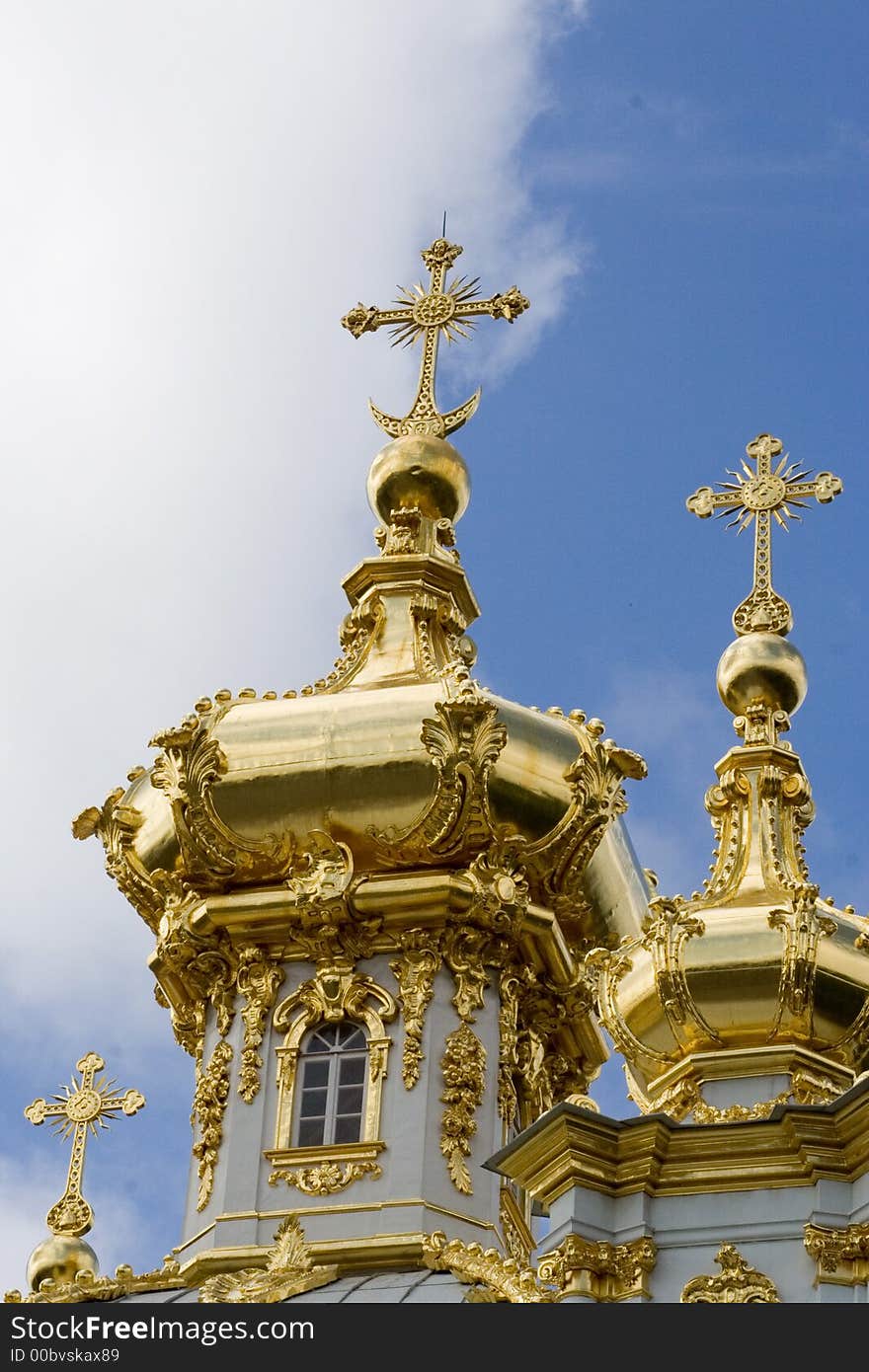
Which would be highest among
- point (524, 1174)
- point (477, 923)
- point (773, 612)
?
point (773, 612)

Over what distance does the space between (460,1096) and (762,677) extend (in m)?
3.87

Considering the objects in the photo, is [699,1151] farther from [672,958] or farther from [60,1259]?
[60,1259]

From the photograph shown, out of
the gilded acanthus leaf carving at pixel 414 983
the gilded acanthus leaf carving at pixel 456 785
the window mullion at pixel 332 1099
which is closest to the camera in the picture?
the window mullion at pixel 332 1099

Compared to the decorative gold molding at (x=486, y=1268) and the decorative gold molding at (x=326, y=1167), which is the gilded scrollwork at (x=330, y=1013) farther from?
the decorative gold molding at (x=486, y=1268)

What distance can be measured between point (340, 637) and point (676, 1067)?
704cm

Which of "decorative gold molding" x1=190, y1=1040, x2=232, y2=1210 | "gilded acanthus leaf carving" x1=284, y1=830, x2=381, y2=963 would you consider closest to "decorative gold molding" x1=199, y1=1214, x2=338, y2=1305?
"decorative gold molding" x1=190, y1=1040, x2=232, y2=1210

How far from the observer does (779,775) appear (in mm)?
27422

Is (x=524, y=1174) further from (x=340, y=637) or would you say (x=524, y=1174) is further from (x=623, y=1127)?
(x=340, y=637)

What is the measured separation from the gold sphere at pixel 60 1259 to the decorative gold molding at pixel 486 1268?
11.6ft

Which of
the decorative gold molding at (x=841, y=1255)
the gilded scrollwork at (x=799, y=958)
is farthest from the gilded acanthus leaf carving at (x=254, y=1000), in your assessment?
the decorative gold molding at (x=841, y=1255)

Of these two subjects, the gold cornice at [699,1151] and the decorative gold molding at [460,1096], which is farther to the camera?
the decorative gold molding at [460,1096]

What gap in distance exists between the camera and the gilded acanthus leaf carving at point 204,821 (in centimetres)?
2877

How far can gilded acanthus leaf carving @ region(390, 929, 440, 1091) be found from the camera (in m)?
28.0

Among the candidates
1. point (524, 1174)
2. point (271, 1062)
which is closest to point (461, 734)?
point (271, 1062)
